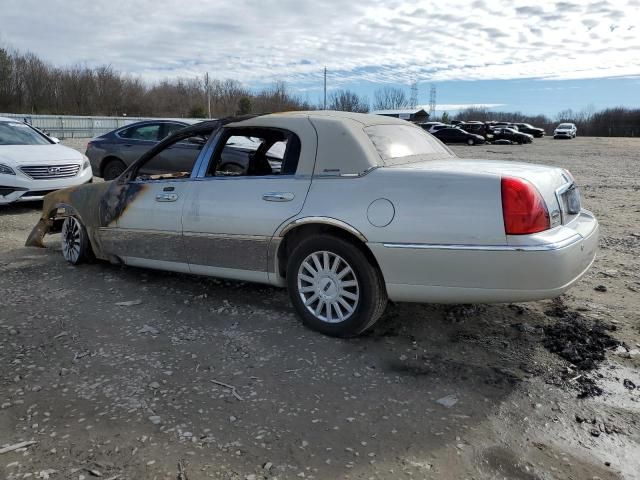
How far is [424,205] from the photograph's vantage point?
340 centimetres

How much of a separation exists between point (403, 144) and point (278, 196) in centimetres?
108

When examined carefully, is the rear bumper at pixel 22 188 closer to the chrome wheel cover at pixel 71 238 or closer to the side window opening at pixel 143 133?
the side window opening at pixel 143 133

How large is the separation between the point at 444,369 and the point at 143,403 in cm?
184

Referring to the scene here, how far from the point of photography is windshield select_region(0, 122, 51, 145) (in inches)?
369

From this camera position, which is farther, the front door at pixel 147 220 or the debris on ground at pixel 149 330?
the front door at pixel 147 220

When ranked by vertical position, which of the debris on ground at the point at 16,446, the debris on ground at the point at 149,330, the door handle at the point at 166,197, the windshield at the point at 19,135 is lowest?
the debris on ground at the point at 16,446

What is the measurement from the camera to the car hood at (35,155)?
8555 mm

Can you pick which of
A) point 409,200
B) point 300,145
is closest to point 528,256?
point 409,200

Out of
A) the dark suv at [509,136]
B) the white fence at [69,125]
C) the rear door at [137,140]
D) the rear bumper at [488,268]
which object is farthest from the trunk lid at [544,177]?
the dark suv at [509,136]

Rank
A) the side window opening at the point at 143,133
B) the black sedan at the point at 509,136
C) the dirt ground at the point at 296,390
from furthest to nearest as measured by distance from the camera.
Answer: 1. the black sedan at the point at 509,136
2. the side window opening at the point at 143,133
3. the dirt ground at the point at 296,390

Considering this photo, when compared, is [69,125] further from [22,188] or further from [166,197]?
[166,197]

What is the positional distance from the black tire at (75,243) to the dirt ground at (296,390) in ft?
2.33

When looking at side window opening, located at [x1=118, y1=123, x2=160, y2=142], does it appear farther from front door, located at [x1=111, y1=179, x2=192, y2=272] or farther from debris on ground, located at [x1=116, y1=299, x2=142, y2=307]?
Answer: debris on ground, located at [x1=116, y1=299, x2=142, y2=307]

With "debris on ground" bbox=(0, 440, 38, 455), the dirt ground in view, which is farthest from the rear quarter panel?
"debris on ground" bbox=(0, 440, 38, 455)
